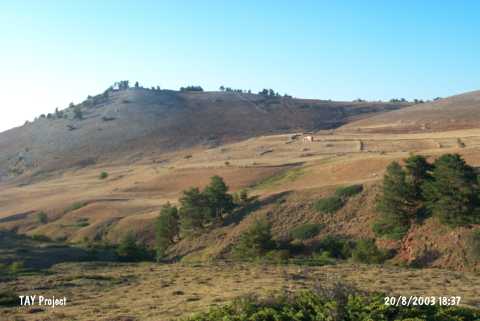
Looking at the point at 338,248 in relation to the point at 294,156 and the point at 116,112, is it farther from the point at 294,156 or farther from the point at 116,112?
the point at 116,112

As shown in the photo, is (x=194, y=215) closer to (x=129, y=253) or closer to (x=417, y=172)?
(x=129, y=253)

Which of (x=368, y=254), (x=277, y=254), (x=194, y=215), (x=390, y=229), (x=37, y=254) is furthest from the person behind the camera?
(x=194, y=215)

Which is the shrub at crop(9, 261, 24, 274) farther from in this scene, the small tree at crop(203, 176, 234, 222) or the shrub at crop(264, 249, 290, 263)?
the small tree at crop(203, 176, 234, 222)

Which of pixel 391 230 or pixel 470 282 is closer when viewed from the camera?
pixel 470 282

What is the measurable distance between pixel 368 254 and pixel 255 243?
21.8 feet

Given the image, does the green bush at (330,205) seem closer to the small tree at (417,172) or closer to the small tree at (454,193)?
the small tree at (417,172)

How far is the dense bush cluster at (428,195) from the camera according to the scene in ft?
83.6

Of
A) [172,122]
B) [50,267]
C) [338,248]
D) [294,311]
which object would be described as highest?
[172,122]

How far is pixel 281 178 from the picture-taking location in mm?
51125

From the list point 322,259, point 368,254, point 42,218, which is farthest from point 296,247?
point 42,218

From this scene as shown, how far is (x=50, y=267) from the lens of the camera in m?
22.0

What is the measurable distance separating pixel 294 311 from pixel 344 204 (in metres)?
25.3

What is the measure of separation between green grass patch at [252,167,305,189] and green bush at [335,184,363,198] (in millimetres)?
13190

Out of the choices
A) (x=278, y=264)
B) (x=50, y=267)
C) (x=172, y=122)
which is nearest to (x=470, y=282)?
(x=278, y=264)
